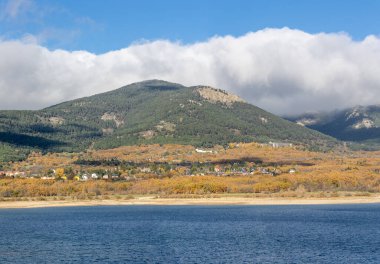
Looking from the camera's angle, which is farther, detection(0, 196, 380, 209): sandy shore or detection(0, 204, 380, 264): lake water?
detection(0, 196, 380, 209): sandy shore

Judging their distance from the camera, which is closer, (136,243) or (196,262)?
(196,262)

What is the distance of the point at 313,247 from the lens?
81750mm

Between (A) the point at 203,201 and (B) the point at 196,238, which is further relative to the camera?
(A) the point at 203,201

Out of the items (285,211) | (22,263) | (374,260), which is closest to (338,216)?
(285,211)

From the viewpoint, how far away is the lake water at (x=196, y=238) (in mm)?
74625

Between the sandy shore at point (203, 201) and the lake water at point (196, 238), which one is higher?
the sandy shore at point (203, 201)

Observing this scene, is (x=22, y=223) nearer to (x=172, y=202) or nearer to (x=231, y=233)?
(x=231, y=233)

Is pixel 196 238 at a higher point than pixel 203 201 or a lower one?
lower

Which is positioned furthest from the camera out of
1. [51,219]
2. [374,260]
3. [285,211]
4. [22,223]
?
[285,211]

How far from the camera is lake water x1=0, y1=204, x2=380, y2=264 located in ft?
245

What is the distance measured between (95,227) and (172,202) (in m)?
74.3

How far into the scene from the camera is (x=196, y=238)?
9406 centimetres

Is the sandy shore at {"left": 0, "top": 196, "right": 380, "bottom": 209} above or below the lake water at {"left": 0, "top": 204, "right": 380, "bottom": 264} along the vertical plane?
above

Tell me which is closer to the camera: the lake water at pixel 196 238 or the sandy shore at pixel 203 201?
the lake water at pixel 196 238
